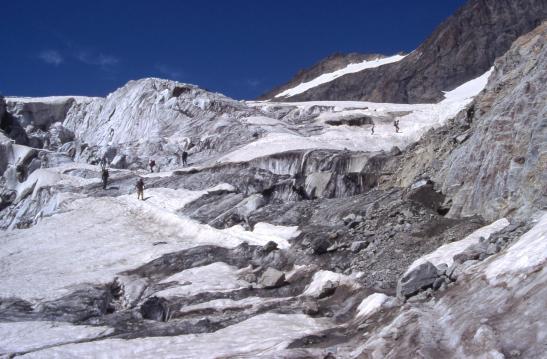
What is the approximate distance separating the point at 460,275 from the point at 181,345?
5.79 metres

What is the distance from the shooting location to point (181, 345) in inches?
543

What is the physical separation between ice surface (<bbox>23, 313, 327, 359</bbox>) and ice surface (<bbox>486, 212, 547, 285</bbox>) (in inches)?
155

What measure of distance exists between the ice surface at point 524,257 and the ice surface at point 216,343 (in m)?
3.93

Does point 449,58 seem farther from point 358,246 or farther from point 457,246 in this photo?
point 457,246

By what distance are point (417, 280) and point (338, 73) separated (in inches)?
4026

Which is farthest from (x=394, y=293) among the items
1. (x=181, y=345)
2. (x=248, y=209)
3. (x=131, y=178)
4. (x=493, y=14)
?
(x=493, y=14)

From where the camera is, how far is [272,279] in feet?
57.6

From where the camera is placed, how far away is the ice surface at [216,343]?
13.0 m

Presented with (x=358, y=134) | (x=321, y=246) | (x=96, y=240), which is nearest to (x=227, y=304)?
(x=321, y=246)

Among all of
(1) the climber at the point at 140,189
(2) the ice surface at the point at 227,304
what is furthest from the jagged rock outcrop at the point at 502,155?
(1) the climber at the point at 140,189

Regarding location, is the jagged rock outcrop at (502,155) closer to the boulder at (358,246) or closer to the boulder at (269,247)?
the boulder at (358,246)

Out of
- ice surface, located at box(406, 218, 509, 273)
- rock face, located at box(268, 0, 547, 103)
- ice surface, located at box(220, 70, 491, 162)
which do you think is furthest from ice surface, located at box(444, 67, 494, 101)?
ice surface, located at box(406, 218, 509, 273)

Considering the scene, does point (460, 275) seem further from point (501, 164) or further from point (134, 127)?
point (134, 127)

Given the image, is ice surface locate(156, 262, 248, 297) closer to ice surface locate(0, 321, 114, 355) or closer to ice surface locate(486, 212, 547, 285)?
ice surface locate(0, 321, 114, 355)
